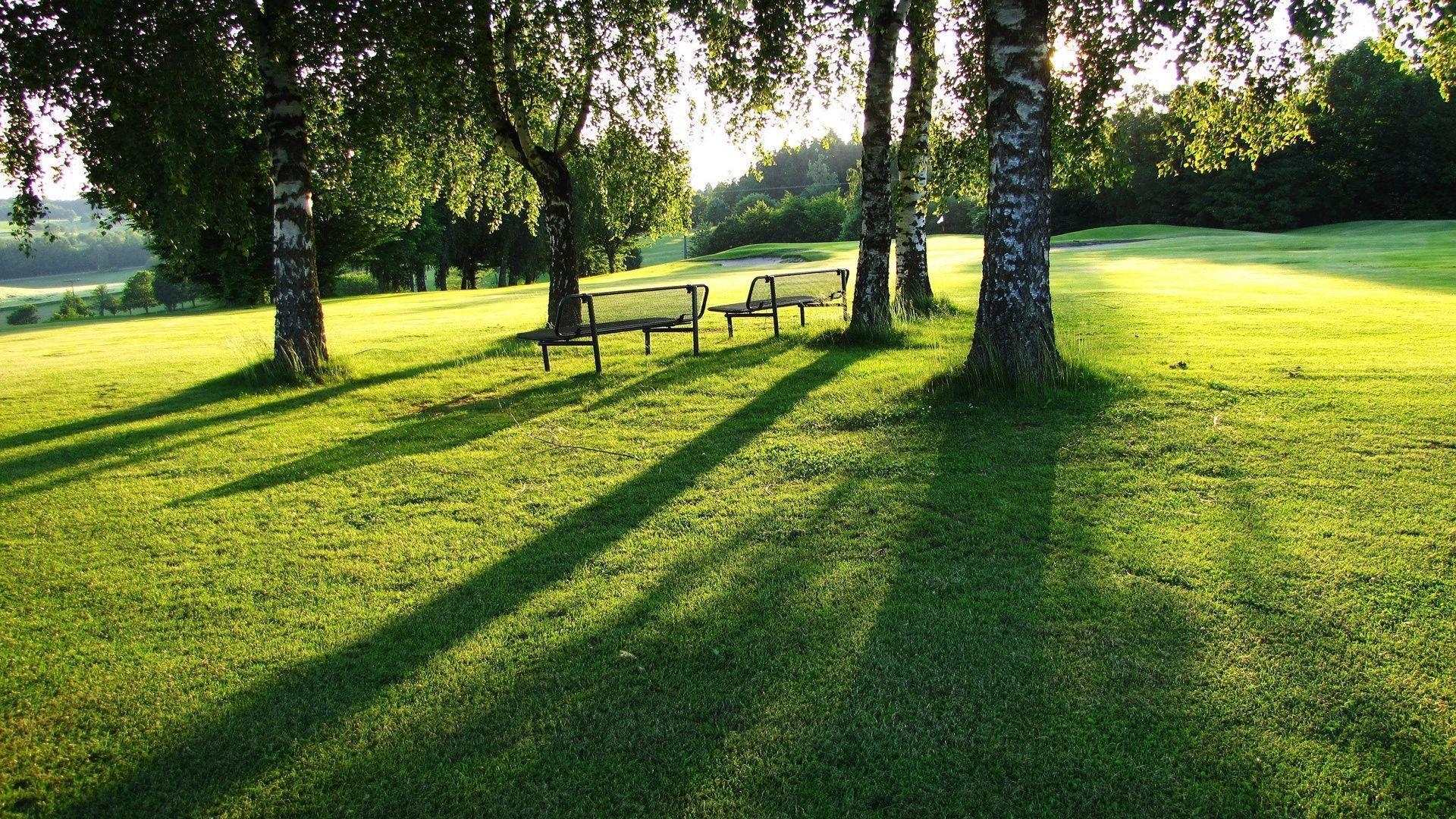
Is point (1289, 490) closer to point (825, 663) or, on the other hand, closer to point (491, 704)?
point (825, 663)

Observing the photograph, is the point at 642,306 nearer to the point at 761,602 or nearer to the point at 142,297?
the point at 761,602

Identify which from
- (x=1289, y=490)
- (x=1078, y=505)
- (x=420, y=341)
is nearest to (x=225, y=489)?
(x=1078, y=505)

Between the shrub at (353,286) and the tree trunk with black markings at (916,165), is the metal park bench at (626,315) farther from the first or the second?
the shrub at (353,286)

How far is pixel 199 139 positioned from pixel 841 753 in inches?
352

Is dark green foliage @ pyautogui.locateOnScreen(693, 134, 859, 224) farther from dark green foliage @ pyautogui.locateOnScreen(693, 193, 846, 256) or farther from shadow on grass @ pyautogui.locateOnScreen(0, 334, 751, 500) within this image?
shadow on grass @ pyautogui.locateOnScreen(0, 334, 751, 500)

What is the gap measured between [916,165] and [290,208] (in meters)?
8.24

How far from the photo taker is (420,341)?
13359mm

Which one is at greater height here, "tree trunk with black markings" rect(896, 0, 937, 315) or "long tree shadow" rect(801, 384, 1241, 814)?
"tree trunk with black markings" rect(896, 0, 937, 315)

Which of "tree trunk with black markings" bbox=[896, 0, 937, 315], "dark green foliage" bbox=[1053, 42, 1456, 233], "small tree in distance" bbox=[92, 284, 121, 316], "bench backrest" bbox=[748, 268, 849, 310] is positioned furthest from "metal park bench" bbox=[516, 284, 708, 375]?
"small tree in distance" bbox=[92, 284, 121, 316]

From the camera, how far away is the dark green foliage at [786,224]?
65.8 metres

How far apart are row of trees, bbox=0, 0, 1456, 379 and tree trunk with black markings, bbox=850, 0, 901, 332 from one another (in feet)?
0.09

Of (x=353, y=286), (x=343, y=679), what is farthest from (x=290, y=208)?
(x=353, y=286)

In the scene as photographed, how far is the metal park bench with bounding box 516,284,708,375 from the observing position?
8.80 meters

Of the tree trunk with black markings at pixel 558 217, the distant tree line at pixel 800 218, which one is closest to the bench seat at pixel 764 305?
the tree trunk with black markings at pixel 558 217
